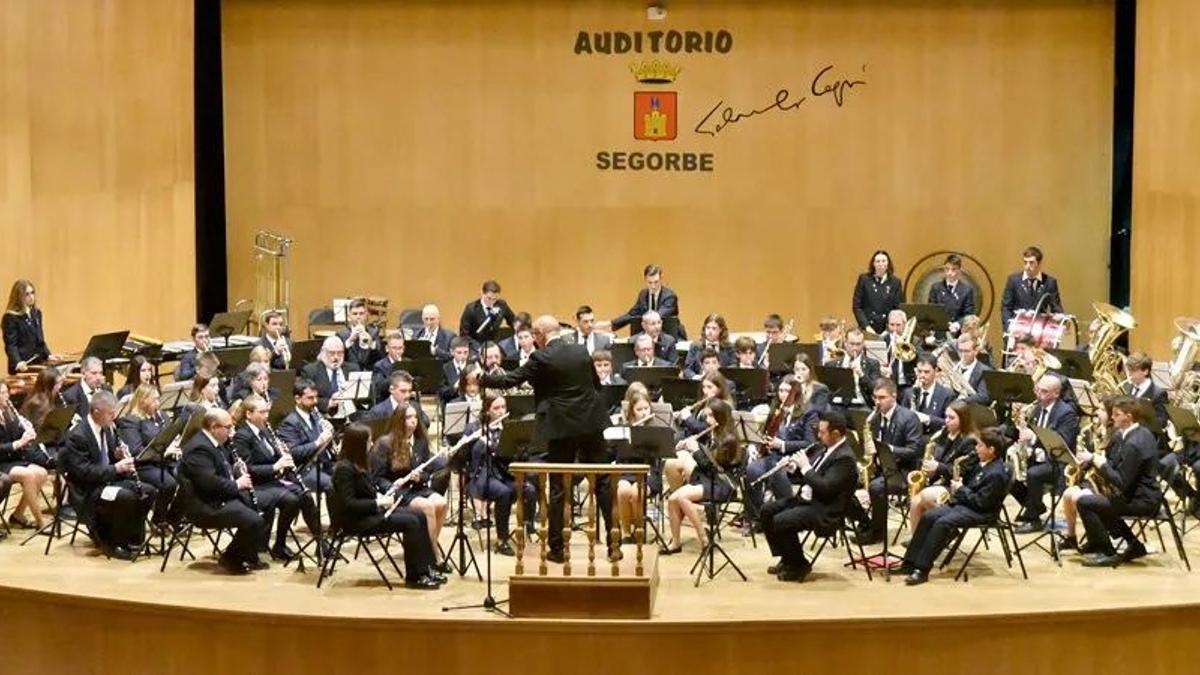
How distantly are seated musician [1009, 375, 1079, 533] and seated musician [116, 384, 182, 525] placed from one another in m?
5.68

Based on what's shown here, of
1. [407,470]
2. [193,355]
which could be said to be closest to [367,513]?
[407,470]

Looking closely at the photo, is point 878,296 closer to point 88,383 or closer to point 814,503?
point 814,503

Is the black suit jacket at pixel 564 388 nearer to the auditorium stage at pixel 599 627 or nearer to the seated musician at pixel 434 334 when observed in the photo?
the auditorium stage at pixel 599 627

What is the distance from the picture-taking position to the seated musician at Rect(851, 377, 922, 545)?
1205 centimetres

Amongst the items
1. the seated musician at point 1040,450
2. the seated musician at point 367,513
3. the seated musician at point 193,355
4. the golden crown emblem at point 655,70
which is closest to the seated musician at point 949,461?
the seated musician at point 1040,450

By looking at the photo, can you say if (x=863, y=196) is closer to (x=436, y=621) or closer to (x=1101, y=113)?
(x=1101, y=113)

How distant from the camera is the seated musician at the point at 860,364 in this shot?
45.5 feet

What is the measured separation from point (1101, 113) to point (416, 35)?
725 cm

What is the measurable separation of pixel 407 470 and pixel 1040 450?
437cm

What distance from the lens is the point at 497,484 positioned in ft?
39.8

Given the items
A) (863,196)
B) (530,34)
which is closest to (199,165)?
(530,34)

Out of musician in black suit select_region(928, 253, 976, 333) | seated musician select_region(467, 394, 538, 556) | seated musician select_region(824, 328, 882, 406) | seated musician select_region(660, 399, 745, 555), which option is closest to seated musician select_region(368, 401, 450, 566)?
seated musician select_region(467, 394, 538, 556)

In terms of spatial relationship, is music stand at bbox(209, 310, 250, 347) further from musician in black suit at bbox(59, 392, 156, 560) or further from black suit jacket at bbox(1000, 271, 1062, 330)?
black suit jacket at bbox(1000, 271, 1062, 330)

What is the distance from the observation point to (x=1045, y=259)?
19.1 metres
